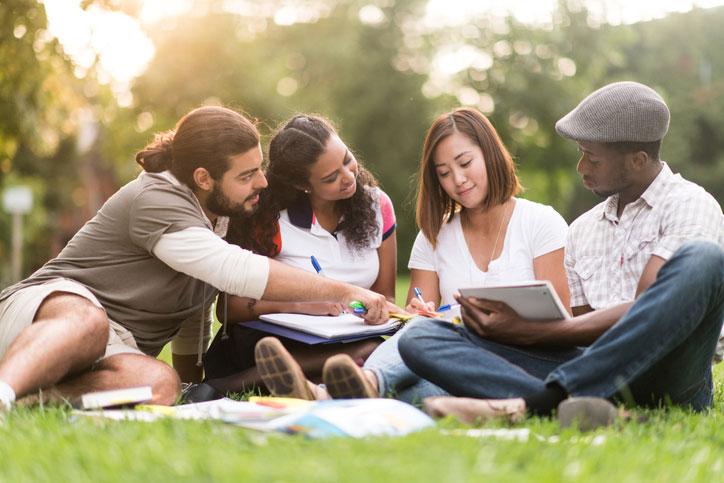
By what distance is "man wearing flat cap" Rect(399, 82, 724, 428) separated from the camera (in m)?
3.40

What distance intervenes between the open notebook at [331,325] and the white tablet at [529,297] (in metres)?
0.74

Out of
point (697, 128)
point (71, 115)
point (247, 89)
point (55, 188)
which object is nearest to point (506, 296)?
point (71, 115)

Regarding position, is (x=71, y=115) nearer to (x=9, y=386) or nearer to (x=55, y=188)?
(x=9, y=386)

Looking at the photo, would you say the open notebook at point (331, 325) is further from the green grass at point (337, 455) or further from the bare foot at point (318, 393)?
the green grass at point (337, 455)

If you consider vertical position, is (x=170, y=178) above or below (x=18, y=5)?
below

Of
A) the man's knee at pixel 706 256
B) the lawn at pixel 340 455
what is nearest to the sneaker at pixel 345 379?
the lawn at pixel 340 455

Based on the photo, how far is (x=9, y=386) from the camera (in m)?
3.70

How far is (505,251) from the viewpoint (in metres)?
5.04

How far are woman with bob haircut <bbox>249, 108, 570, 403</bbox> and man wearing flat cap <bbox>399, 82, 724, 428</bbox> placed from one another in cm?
45

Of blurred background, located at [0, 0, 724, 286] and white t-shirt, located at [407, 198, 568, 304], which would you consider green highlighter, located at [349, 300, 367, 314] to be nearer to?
white t-shirt, located at [407, 198, 568, 304]

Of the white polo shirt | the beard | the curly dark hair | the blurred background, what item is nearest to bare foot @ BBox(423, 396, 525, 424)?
the beard

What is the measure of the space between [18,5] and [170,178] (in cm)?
410

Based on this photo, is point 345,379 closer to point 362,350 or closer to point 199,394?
point 362,350

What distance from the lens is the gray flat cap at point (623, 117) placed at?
421 cm
